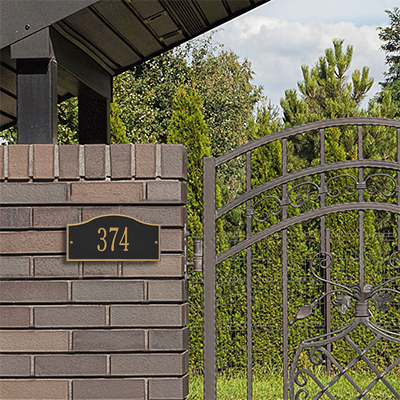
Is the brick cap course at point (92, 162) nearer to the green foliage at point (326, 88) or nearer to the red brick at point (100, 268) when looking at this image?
the red brick at point (100, 268)

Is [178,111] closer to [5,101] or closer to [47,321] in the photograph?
[5,101]

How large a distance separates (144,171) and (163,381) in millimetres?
1034

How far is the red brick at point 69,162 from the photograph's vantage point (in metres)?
2.69

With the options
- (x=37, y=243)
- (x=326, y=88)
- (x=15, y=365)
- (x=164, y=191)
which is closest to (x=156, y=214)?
(x=164, y=191)

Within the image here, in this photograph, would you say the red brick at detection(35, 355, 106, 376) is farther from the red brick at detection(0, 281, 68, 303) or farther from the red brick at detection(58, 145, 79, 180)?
the red brick at detection(58, 145, 79, 180)

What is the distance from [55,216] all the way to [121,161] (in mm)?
428

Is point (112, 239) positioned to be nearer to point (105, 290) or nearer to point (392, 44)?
point (105, 290)

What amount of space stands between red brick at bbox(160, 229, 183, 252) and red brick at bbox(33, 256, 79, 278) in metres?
0.45

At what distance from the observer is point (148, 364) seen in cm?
265

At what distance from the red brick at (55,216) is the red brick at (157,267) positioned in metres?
0.36

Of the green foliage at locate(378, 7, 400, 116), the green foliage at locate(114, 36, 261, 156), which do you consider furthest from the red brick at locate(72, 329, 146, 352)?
the green foliage at locate(378, 7, 400, 116)

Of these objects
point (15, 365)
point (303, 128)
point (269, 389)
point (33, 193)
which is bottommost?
point (269, 389)

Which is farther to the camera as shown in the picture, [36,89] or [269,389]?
[269,389]

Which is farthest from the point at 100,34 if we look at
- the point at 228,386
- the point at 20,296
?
the point at 228,386
